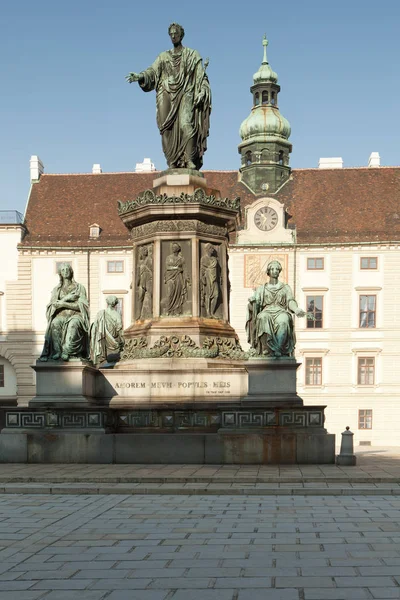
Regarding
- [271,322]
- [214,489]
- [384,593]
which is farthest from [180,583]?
[271,322]

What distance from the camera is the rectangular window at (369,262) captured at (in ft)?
189

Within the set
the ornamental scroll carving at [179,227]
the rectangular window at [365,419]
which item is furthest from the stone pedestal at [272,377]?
the rectangular window at [365,419]

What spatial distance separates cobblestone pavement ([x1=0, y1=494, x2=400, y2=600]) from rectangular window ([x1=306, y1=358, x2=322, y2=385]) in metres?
45.3

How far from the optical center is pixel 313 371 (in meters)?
57.9

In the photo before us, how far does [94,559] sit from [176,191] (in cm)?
1196

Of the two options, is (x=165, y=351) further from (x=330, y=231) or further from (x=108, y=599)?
(x=330, y=231)

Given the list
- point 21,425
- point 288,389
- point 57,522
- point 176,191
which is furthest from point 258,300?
point 57,522

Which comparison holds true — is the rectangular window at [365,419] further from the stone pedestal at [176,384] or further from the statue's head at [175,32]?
the statue's head at [175,32]

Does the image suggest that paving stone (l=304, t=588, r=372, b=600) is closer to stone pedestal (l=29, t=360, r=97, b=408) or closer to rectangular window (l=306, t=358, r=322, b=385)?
stone pedestal (l=29, t=360, r=97, b=408)

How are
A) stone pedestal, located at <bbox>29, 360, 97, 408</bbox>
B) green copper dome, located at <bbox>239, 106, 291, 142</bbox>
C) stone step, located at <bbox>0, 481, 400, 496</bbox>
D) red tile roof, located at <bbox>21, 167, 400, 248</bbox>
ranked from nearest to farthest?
1. stone step, located at <bbox>0, 481, 400, 496</bbox>
2. stone pedestal, located at <bbox>29, 360, 97, 408</bbox>
3. red tile roof, located at <bbox>21, 167, 400, 248</bbox>
4. green copper dome, located at <bbox>239, 106, 291, 142</bbox>

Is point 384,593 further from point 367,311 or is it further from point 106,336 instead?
point 367,311

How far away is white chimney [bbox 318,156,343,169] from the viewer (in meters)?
64.9

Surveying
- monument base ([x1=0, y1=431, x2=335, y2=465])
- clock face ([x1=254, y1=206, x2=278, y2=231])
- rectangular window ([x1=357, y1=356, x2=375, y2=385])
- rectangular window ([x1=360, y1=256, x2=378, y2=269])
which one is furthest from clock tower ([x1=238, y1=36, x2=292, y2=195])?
monument base ([x1=0, y1=431, x2=335, y2=465])

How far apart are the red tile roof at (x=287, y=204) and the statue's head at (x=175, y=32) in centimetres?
3835
